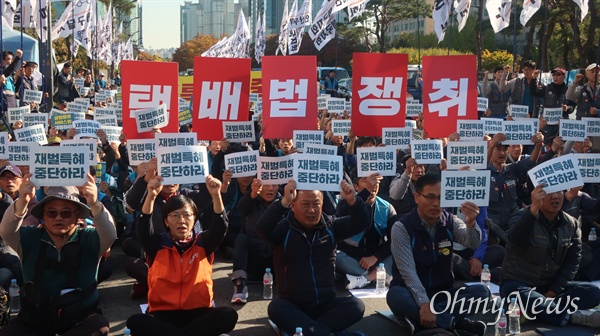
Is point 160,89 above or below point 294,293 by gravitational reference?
above

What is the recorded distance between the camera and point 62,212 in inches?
209

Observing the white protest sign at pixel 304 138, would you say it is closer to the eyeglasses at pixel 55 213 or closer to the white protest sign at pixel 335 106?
the eyeglasses at pixel 55 213

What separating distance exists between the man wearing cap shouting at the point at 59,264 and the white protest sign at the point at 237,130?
343 centimetres

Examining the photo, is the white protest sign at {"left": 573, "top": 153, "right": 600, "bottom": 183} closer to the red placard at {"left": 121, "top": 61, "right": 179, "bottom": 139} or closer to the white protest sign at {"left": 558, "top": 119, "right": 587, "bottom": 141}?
the white protest sign at {"left": 558, "top": 119, "right": 587, "bottom": 141}

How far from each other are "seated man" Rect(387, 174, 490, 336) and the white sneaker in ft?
4.73

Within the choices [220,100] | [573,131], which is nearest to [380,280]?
[220,100]

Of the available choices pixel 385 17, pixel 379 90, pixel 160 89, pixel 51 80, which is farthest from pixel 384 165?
pixel 385 17

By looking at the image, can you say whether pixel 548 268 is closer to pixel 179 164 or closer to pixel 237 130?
pixel 179 164

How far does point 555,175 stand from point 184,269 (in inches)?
120

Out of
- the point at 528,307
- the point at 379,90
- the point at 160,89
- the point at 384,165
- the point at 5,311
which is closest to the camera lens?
the point at 5,311

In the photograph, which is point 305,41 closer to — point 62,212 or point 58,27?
point 58,27

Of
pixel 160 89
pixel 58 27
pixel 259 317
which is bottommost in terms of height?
pixel 259 317

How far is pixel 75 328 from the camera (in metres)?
5.27

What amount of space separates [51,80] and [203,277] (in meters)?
14.5
